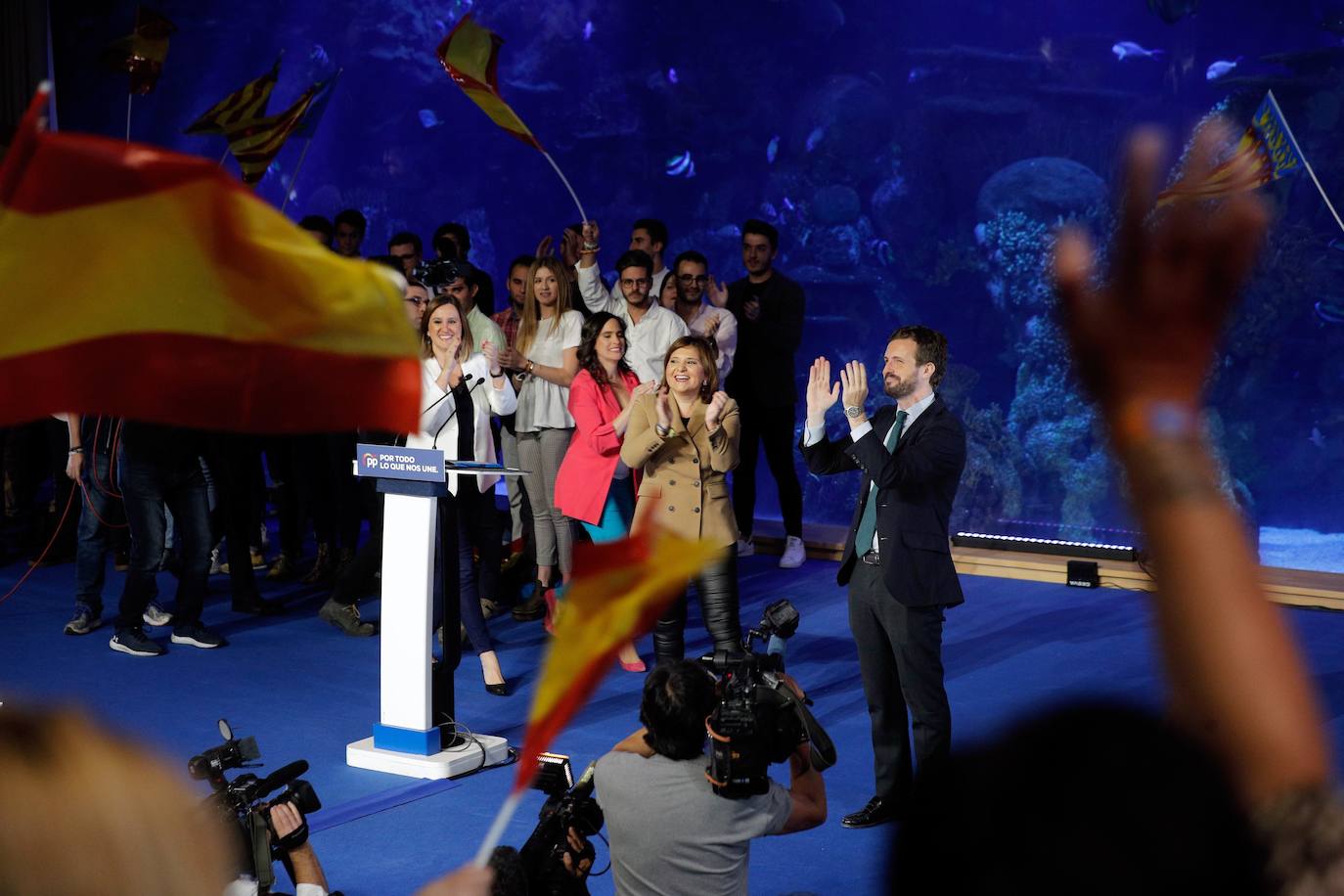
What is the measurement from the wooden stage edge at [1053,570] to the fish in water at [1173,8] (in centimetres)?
423

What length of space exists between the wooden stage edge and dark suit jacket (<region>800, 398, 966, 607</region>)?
14.5 ft

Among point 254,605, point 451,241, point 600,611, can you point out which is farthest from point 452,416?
point 451,241

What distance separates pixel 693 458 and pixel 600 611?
436cm

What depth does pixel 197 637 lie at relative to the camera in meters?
7.76

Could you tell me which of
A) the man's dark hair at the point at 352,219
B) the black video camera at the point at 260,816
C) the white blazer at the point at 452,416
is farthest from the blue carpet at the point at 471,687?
the man's dark hair at the point at 352,219

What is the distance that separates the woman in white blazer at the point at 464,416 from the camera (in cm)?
636

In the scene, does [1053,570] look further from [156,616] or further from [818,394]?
[156,616]

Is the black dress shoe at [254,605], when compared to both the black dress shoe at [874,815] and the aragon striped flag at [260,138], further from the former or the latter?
the black dress shoe at [874,815]

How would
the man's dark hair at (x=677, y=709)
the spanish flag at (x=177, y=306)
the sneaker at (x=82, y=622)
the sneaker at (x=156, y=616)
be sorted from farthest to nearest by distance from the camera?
the sneaker at (x=156, y=616) < the sneaker at (x=82, y=622) < the man's dark hair at (x=677, y=709) < the spanish flag at (x=177, y=306)

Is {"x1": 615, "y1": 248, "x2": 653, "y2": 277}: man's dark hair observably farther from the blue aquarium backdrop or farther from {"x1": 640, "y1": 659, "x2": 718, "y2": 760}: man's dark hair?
{"x1": 640, "y1": 659, "x2": 718, "y2": 760}: man's dark hair

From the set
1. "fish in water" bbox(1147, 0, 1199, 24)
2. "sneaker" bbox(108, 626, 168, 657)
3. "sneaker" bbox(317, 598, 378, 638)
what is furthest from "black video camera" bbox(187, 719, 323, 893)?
"fish in water" bbox(1147, 0, 1199, 24)

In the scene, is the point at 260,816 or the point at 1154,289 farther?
the point at 260,816

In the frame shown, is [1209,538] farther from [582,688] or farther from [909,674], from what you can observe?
[909,674]

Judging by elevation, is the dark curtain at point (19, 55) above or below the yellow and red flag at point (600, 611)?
above
